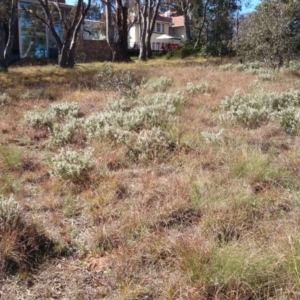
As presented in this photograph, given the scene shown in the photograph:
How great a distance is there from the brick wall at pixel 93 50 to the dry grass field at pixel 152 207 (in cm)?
2492

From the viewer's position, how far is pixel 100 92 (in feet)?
29.8

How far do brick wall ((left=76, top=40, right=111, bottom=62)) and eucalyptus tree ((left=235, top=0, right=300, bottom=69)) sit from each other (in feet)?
56.9

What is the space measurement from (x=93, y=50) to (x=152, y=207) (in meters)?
29.9

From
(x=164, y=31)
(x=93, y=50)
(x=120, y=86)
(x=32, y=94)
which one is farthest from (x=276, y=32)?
(x=164, y=31)

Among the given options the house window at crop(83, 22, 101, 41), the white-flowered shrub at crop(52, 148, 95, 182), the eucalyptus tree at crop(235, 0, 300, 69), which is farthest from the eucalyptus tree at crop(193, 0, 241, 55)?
the white-flowered shrub at crop(52, 148, 95, 182)

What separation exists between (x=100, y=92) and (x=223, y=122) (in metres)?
4.21

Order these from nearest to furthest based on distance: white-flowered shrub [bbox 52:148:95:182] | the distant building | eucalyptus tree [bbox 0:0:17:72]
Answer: white-flowered shrub [bbox 52:148:95:182]
eucalyptus tree [bbox 0:0:17:72]
the distant building

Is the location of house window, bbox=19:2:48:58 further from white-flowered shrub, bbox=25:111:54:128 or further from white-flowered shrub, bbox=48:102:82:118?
white-flowered shrub, bbox=25:111:54:128

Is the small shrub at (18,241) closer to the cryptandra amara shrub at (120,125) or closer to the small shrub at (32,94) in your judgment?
the cryptandra amara shrub at (120,125)

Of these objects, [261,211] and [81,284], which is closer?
[81,284]

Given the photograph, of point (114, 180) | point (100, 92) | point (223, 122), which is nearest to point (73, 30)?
point (100, 92)

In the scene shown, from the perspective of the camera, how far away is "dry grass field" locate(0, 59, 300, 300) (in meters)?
2.15

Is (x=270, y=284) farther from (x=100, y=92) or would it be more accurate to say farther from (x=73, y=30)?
(x=73, y=30)

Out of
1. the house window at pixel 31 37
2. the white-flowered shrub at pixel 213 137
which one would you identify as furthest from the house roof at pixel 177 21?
the white-flowered shrub at pixel 213 137
